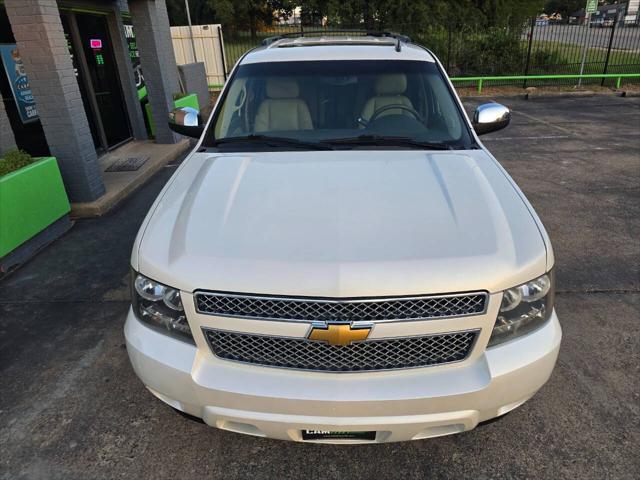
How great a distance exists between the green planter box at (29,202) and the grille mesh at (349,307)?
359 centimetres

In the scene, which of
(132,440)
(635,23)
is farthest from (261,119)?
(635,23)

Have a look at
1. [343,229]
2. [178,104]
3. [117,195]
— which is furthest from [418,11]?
[343,229]

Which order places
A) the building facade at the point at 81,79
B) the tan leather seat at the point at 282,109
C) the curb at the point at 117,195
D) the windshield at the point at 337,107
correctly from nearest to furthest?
1. the windshield at the point at 337,107
2. the tan leather seat at the point at 282,109
3. the building facade at the point at 81,79
4. the curb at the point at 117,195

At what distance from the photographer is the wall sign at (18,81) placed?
20.4 ft

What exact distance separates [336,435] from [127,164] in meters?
6.87

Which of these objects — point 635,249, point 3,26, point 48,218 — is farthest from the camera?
point 3,26

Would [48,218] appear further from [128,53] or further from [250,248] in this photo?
[128,53]

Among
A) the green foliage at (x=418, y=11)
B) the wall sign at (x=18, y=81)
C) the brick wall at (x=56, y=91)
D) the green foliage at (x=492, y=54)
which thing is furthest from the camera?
the green foliage at (x=418, y=11)

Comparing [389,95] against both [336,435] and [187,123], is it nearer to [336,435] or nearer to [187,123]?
[187,123]

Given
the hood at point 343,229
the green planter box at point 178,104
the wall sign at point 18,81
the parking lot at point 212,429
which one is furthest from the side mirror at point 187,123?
the green planter box at point 178,104

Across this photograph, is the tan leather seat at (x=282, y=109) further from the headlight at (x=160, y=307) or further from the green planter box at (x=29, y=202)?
the green planter box at (x=29, y=202)

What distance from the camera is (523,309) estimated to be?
6.56ft

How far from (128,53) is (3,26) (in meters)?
2.98

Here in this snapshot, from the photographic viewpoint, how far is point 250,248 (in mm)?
A: 1964
